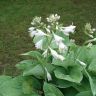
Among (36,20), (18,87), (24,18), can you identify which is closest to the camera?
(36,20)

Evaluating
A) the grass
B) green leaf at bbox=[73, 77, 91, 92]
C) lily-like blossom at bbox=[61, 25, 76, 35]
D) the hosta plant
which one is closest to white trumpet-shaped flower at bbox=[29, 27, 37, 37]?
the hosta plant

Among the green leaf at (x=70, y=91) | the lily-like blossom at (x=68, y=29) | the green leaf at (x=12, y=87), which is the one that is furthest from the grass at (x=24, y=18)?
the lily-like blossom at (x=68, y=29)

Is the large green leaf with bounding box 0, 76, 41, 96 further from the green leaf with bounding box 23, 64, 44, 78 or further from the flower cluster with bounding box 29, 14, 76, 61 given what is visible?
the flower cluster with bounding box 29, 14, 76, 61

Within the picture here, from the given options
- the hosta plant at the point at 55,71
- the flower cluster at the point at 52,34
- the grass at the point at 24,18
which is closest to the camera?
the flower cluster at the point at 52,34

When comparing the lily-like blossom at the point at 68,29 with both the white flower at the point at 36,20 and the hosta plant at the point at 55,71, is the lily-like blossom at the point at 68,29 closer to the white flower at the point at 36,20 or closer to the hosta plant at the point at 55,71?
the hosta plant at the point at 55,71

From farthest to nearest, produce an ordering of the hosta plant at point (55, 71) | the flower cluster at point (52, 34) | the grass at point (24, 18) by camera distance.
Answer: the grass at point (24, 18) < the hosta plant at point (55, 71) < the flower cluster at point (52, 34)

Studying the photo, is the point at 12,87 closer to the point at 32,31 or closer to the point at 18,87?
the point at 18,87

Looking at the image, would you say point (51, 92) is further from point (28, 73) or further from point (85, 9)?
point (85, 9)

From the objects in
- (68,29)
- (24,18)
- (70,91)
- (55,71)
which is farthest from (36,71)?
(24,18)
